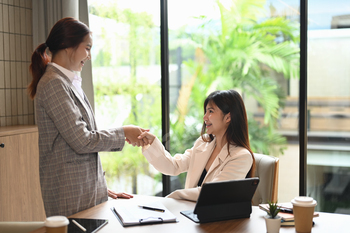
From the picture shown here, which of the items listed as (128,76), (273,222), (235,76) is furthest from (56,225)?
(128,76)

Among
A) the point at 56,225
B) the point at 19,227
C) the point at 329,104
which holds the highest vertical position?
the point at 329,104

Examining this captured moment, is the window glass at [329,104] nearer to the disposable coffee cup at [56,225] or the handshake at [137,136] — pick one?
the handshake at [137,136]

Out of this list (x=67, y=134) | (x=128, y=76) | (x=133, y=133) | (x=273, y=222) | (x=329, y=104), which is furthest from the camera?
(x=128, y=76)

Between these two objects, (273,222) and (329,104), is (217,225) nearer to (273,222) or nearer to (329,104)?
(273,222)

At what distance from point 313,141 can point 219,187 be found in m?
1.69

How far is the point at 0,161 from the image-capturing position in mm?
2668

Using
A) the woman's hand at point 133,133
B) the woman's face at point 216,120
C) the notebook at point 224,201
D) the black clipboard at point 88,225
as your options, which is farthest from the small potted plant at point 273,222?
the woman's hand at point 133,133

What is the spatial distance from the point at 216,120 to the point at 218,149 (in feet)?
0.60

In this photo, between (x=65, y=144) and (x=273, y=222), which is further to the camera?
(x=65, y=144)

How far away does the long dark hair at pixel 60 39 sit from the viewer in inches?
77.4

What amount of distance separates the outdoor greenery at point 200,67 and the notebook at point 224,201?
1550 millimetres

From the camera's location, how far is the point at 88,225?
150 cm

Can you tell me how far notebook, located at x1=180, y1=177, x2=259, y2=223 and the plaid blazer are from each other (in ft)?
1.90

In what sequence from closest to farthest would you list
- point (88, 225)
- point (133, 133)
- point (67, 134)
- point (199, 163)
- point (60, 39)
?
point (88, 225), point (67, 134), point (60, 39), point (133, 133), point (199, 163)
